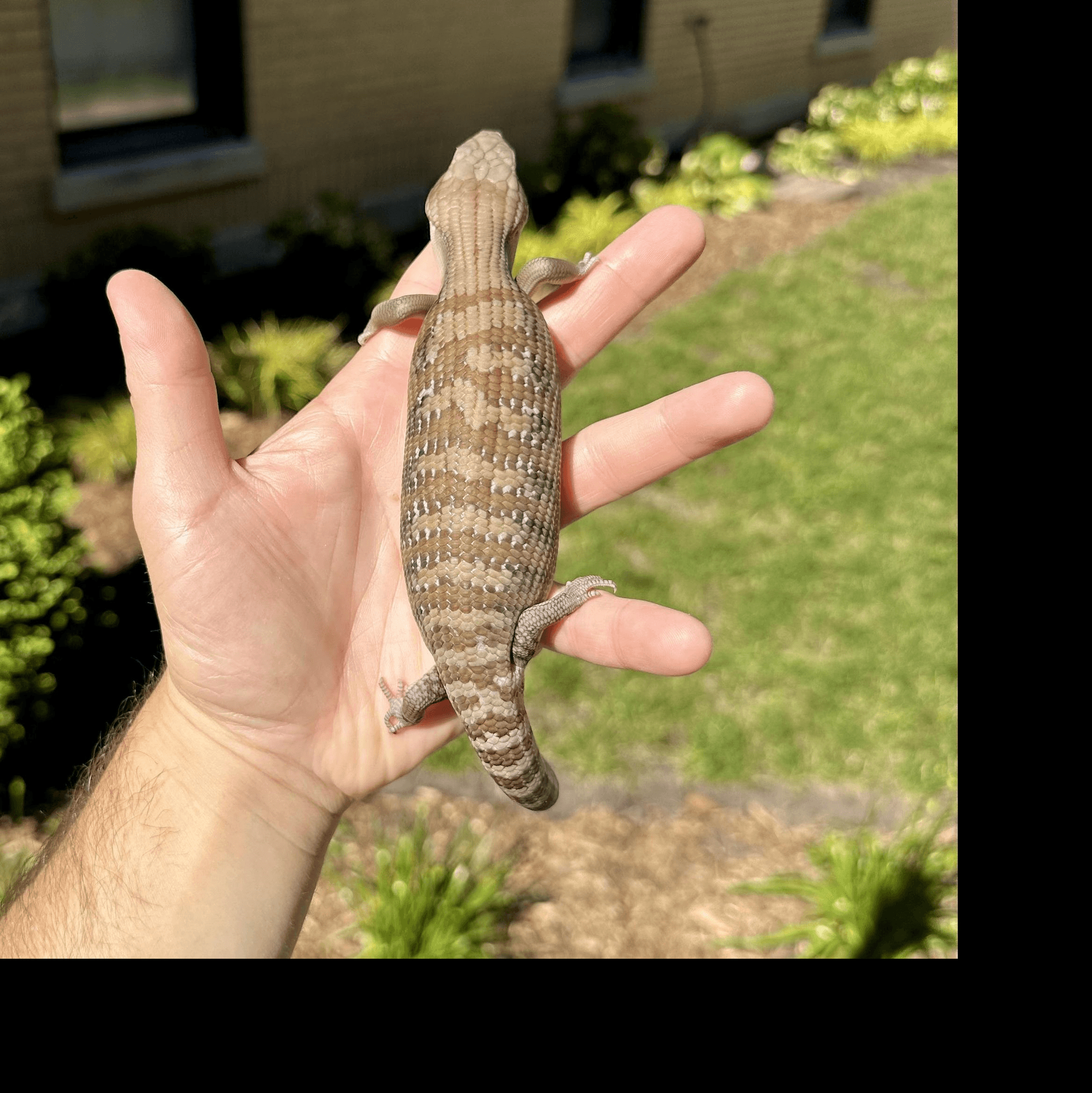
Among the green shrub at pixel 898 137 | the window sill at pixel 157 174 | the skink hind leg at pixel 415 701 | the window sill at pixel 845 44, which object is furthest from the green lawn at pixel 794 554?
the window sill at pixel 845 44

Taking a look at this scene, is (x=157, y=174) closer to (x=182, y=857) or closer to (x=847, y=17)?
(x=182, y=857)

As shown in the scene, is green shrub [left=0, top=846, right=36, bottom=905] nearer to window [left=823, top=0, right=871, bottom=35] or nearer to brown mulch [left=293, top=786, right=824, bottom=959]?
brown mulch [left=293, top=786, right=824, bottom=959]

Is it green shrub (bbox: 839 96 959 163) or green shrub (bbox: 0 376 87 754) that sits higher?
green shrub (bbox: 839 96 959 163)

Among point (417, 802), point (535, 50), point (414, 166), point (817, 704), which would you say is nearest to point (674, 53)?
point (535, 50)

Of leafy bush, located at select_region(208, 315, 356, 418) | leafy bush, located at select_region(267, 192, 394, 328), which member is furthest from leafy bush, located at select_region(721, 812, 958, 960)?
leafy bush, located at select_region(267, 192, 394, 328)

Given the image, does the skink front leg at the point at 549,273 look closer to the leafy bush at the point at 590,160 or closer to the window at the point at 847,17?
the leafy bush at the point at 590,160

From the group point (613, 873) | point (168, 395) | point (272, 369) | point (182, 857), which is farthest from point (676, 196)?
point (182, 857)

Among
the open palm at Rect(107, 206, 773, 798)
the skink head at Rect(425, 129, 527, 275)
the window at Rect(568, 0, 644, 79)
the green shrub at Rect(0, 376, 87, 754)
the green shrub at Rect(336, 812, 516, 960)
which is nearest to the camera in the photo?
the open palm at Rect(107, 206, 773, 798)
